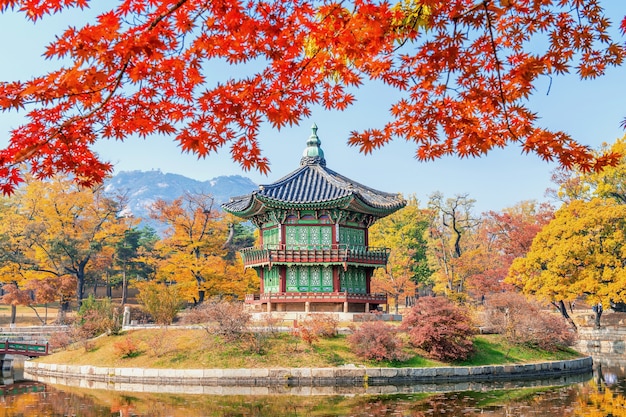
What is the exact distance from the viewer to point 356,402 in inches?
667

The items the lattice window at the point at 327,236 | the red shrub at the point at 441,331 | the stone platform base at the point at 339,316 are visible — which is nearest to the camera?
the red shrub at the point at 441,331

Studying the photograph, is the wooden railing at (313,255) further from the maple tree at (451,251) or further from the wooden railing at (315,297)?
the maple tree at (451,251)

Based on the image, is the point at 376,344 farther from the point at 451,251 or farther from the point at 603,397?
the point at 451,251

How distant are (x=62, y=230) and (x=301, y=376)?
2650 cm

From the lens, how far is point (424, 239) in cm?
5025

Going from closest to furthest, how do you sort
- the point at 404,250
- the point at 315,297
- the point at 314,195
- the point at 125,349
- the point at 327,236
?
the point at 125,349 < the point at 315,297 < the point at 327,236 < the point at 314,195 < the point at 404,250

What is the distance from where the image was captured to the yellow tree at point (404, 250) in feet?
143

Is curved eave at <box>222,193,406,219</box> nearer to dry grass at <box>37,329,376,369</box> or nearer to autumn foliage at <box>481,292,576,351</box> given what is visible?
dry grass at <box>37,329,376,369</box>

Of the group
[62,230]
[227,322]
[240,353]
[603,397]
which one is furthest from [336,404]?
[62,230]

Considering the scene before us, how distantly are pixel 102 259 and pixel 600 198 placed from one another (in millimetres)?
36717

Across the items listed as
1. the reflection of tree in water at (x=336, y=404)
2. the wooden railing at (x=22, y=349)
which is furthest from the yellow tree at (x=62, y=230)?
the reflection of tree in water at (x=336, y=404)

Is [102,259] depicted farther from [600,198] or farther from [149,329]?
[600,198]

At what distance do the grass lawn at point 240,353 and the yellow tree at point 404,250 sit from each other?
1774cm

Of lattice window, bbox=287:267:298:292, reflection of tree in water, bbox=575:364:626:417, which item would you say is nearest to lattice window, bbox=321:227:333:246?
lattice window, bbox=287:267:298:292
